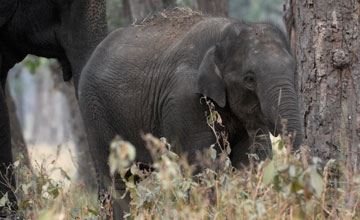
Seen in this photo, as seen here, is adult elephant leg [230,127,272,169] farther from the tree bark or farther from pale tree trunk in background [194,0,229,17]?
pale tree trunk in background [194,0,229,17]

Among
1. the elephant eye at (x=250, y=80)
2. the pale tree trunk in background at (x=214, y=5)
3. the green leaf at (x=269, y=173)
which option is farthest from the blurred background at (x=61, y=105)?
the green leaf at (x=269, y=173)

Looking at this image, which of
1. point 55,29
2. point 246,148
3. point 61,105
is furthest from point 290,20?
point 61,105

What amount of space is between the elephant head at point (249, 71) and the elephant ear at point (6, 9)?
241cm

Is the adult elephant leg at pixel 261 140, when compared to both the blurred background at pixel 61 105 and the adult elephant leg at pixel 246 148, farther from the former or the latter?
the blurred background at pixel 61 105

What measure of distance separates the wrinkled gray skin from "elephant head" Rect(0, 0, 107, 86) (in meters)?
0.61

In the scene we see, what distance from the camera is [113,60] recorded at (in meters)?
6.59

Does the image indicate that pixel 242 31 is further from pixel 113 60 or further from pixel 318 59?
pixel 113 60

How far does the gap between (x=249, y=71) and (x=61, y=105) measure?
109ft

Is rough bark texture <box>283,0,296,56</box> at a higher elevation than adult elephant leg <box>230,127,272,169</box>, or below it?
higher

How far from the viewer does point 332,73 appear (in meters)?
5.54

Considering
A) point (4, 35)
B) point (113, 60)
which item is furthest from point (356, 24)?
point (4, 35)

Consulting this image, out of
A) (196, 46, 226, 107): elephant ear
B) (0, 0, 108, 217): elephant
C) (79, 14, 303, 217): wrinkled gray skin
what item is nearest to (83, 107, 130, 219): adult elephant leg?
(79, 14, 303, 217): wrinkled gray skin

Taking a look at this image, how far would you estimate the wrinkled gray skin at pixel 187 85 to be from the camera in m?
5.51

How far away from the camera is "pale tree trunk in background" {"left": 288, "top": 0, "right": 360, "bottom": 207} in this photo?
5.49 metres
